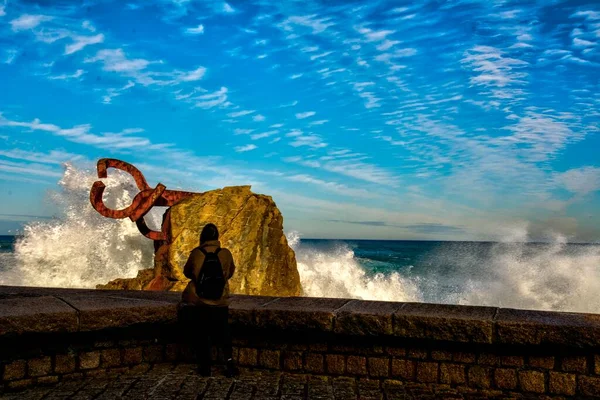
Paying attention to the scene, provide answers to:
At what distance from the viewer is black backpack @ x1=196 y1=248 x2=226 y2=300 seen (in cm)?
424

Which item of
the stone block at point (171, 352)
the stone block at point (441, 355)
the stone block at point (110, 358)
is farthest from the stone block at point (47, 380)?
the stone block at point (441, 355)

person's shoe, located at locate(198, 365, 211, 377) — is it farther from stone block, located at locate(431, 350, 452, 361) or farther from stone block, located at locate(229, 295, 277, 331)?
stone block, located at locate(431, 350, 452, 361)

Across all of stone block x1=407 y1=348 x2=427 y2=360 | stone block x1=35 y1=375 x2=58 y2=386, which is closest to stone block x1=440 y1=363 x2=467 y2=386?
stone block x1=407 y1=348 x2=427 y2=360

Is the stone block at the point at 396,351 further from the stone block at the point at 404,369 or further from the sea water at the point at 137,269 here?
the sea water at the point at 137,269

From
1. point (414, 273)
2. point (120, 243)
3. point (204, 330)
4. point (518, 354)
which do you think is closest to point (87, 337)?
point (204, 330)

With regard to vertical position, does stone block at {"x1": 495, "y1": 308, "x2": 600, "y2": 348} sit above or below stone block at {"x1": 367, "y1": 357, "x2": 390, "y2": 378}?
above

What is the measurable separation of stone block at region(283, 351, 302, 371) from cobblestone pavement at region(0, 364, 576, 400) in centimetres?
7

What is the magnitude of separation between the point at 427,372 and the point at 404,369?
17 centimetres

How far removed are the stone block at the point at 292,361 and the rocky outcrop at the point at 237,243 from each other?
749 centimetres

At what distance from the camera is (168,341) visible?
15.2 ft

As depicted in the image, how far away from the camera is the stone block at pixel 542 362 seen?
3900 mm

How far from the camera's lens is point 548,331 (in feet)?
12.5

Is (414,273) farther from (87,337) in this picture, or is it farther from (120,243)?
(87,337)

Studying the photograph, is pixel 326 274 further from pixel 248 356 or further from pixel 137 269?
pixel 248 356
